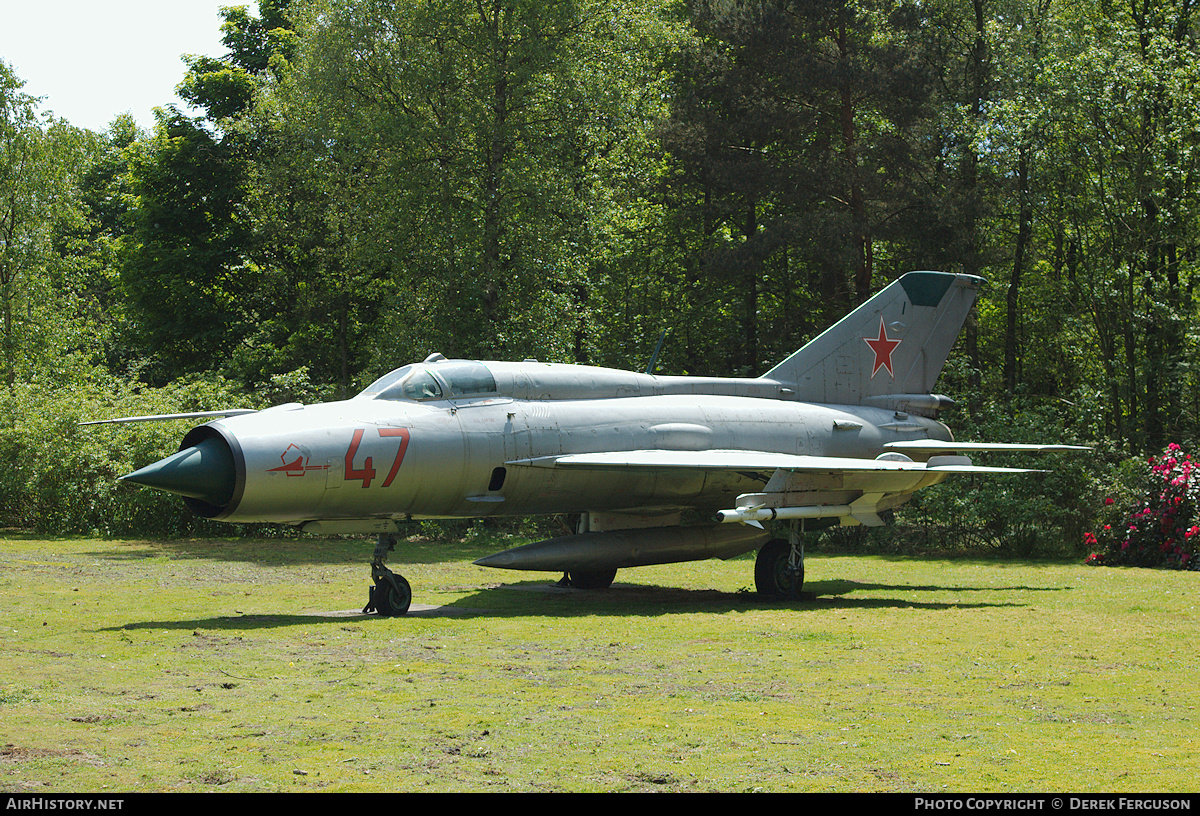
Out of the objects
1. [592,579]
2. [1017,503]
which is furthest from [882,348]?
[1017,503]

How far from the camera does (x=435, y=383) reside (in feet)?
43.8

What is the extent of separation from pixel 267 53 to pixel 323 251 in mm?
12976

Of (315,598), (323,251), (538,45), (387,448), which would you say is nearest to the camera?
(387,448)

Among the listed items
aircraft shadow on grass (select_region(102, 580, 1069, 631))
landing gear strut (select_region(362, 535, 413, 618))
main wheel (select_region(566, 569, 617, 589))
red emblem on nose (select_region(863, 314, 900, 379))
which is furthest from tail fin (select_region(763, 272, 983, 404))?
landing gear strut (select_region(362, 535, 413, 618))

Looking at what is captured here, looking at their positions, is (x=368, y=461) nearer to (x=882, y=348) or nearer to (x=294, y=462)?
(x=294, y=462)

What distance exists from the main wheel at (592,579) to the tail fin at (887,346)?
422 cm

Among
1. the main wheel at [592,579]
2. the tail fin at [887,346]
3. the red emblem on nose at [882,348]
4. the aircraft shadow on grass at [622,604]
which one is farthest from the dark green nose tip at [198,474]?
the red emblem on nose at [882,348]

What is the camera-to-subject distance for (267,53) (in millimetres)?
44125

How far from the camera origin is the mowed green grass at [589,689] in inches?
224

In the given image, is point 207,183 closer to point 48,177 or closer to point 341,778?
point 48,177

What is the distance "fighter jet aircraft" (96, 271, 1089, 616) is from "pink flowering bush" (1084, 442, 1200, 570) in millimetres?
4917

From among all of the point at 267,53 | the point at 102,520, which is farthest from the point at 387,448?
the point at 267,53

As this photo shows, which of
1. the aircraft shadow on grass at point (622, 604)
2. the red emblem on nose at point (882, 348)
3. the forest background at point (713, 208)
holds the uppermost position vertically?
the forest background at point (713, 208)

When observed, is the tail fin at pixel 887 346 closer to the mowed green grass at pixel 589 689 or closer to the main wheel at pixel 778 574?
the main wheel at pixel 778 574
